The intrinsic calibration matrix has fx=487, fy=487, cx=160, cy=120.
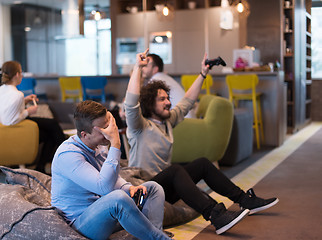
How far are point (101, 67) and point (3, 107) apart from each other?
8051 mm

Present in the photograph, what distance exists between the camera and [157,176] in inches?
116

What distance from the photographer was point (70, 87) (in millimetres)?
8305

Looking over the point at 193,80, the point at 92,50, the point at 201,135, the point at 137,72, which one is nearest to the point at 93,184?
the point at 137,72

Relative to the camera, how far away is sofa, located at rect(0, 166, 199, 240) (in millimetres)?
2234

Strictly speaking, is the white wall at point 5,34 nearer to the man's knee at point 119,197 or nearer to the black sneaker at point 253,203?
the black sneaker at point 253,203

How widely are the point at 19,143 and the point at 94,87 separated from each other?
11.8 feet

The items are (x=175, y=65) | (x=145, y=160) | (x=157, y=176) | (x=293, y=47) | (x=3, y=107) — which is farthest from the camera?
(x=175, y=65)

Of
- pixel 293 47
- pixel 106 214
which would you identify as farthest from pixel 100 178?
pixel 293 47

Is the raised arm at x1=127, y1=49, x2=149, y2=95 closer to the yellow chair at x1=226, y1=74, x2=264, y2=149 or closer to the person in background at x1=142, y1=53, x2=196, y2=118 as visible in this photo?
the person in background at x1=142, y1=53, x2=196, y2=118

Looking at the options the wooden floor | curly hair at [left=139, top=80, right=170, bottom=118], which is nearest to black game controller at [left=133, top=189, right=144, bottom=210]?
the wooden floor

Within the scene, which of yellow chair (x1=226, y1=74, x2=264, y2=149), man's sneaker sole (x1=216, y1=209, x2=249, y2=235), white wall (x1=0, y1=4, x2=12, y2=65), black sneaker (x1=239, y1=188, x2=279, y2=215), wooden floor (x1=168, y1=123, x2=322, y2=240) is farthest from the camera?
white wall (x1=0, y1=4, x2=12, y2=65)

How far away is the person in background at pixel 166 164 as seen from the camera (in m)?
2.82

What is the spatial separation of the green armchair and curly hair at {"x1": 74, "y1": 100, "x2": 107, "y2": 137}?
7.76ft

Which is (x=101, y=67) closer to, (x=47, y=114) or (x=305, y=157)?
(x=47, y=114)
